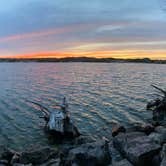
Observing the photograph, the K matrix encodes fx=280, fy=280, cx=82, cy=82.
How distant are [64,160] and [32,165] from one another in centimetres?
182

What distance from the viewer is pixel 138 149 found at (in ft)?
42.2

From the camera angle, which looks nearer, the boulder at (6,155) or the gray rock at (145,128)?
the boulder at (6,155)

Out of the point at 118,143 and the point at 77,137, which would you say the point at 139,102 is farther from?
the point at 118,143

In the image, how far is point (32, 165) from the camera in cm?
1416

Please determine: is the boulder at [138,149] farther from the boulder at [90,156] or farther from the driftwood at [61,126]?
the driftwood at [61,126]

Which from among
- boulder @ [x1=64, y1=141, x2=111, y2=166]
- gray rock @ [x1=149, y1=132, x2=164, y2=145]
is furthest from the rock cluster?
gray rock @ [x1=149, y1=132, x2=164, y2=145]

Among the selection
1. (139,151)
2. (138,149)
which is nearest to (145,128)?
(138,149)

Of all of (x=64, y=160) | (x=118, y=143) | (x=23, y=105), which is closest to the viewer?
(x=64, y=160)

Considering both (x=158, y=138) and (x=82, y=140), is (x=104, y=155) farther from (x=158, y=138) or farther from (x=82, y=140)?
(x=82, y=140)

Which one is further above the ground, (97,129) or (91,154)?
(91,154)

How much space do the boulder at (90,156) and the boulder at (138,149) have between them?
3.36 feet

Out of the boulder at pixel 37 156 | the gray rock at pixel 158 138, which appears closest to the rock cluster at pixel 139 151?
the gray rock at pixel 158 138

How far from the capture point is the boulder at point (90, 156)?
12883mm

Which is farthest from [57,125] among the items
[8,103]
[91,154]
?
[8,103]
